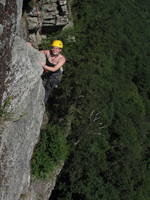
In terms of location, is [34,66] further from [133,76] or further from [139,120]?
[133,76]

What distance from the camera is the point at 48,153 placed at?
1202cm

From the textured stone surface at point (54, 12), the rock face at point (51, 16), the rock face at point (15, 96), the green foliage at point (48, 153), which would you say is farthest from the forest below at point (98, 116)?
the rock face at point (15, 96)

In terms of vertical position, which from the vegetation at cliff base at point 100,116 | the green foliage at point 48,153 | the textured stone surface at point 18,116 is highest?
the textured stone surface at point 18,116

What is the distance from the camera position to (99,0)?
35375 millimetres

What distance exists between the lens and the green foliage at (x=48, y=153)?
11000mm

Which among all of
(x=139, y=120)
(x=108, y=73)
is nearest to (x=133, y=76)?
(x=139, y=120)

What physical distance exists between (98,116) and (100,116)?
651mm

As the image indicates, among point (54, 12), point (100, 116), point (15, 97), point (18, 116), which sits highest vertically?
point (54, 12)

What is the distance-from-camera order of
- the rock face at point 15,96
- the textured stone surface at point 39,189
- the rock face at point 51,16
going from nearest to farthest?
the rock face at point 15,96 < the textured stone surface at point 39,189 < the rock face at point 51,16

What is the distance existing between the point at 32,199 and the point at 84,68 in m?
14.9

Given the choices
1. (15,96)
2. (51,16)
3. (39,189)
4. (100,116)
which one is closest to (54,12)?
(51,16)

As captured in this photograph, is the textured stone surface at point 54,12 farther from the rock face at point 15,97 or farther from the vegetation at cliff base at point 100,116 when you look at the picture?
the rock face at point 15,97

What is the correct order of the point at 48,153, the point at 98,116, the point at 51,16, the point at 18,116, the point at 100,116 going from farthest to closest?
the point at 100,116 < the point at 98,116 < the point at 51,16 < the point at 48,153 < the point at 18,116

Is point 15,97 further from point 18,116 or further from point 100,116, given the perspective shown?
point 100,116
